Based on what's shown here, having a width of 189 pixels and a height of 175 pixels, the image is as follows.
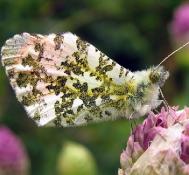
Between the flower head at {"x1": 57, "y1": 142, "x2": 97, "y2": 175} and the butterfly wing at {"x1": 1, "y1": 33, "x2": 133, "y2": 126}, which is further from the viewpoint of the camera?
the flower head at {"x1": 57, "y1": 142, "x2": 97, "y2": 175}

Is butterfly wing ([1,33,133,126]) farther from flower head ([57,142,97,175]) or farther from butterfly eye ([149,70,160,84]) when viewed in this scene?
flower head ([57,142,97,175])

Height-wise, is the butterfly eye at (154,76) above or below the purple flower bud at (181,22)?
below

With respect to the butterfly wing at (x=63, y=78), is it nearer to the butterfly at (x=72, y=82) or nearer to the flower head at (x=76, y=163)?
the butterfly at (x=72, y=82)

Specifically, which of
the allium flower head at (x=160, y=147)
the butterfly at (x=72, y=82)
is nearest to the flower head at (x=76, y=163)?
the butterfly at (x=72, y=82)

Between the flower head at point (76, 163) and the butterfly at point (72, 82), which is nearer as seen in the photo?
the butterfly at point (72, 82)

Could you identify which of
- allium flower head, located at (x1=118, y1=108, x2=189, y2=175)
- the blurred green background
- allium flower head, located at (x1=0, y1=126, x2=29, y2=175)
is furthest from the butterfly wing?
the blurred green background

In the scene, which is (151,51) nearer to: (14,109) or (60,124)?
(14,109)

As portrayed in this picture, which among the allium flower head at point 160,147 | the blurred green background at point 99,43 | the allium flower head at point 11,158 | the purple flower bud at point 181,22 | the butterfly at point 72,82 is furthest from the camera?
the purple flower bud at point 181,22
